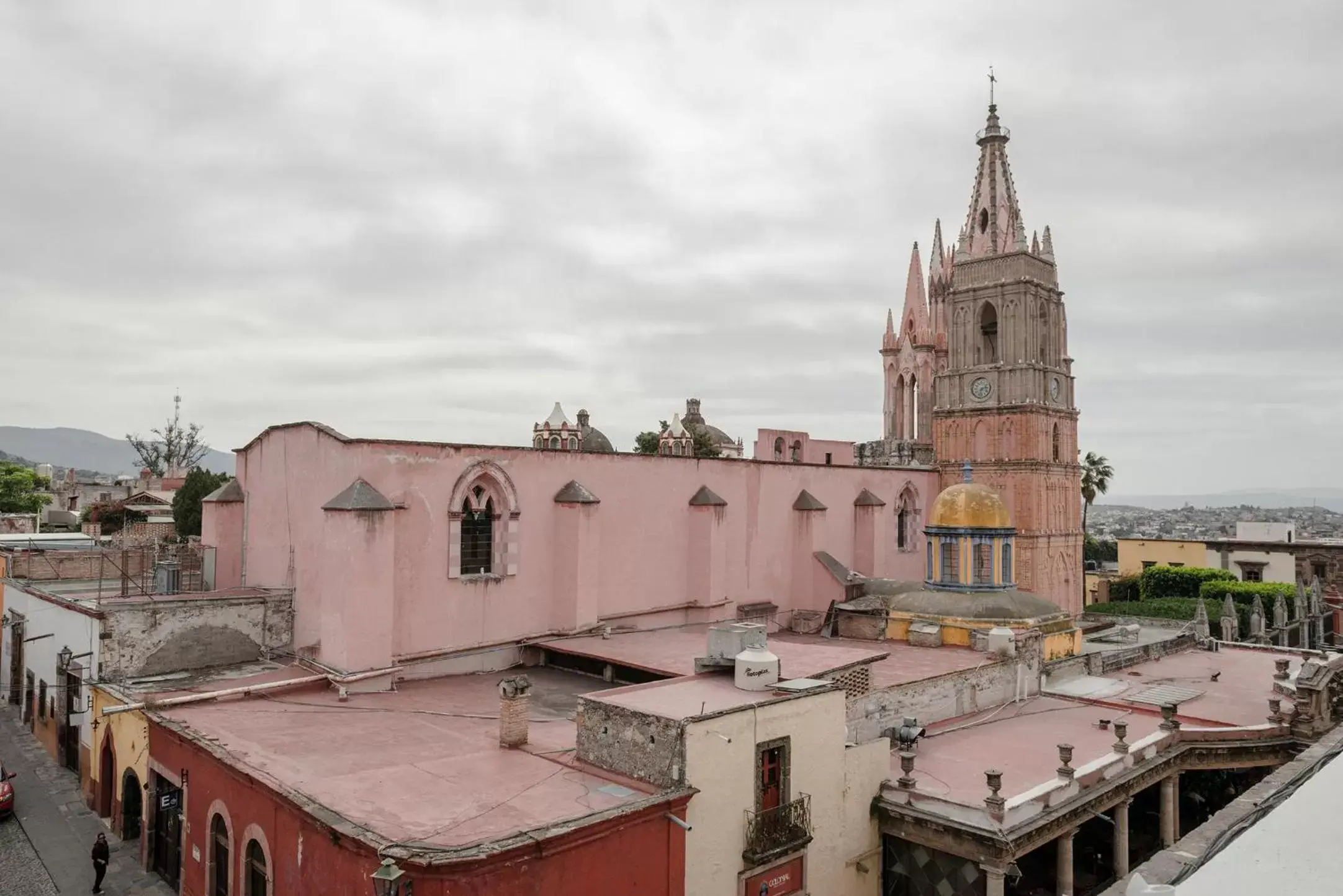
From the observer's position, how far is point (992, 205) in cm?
3706

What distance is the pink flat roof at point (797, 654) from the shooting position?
59.0ft

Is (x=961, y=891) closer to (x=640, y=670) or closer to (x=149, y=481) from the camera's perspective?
(x=640, y=670)

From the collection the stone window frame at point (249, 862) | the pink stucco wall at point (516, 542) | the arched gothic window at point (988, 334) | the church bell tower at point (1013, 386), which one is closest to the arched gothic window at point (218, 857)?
the stone window frame at point (249, 862)

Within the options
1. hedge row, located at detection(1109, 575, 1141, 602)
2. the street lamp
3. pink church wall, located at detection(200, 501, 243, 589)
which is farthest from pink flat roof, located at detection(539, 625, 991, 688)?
hedge row, located at detection(1109, 575, 1141, 602)

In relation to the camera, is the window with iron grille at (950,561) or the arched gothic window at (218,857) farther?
the window with iron grille at (950,561)

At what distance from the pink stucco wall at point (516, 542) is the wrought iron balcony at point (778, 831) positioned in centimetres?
943

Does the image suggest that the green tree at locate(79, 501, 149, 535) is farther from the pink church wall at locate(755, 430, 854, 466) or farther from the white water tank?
the white water tank

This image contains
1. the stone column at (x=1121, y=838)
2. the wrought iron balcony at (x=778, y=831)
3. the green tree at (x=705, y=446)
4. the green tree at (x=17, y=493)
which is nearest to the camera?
the wrought iron balcony at (x=778, y=831)

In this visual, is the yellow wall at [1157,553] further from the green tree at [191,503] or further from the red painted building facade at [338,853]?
the green tree at [191,503]

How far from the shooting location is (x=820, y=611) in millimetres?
29203

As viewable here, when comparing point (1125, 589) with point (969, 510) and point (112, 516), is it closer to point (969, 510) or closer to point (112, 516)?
point (969, 510)

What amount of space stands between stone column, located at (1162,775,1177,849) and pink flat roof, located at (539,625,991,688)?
4.36 m

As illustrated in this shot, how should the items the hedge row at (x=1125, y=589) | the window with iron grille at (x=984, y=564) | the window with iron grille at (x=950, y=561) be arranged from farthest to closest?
the hedge row at (x=1125, y=589)
the window with iron grille at (x=950, y=561)
the window with iron grille at (x=984, y=564)

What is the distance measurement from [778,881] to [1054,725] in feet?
30.6
